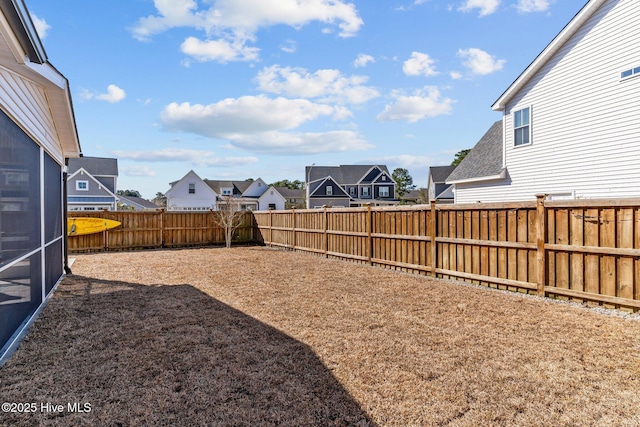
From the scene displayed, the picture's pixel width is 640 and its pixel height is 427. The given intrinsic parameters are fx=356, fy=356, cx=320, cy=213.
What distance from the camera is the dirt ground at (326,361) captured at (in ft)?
8.41

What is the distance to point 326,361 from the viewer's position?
346 cm

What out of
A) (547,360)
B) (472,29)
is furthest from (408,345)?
(472,29)

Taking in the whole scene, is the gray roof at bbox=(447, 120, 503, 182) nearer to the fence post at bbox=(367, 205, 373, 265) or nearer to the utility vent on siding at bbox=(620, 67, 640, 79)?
the utility vent on siding at bbox=(620, 67, 640, 79)

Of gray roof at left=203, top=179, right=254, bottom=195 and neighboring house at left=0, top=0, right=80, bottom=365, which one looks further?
gray roof at left=203, top=179, right=254, bottom=195

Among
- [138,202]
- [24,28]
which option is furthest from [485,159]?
[138,202]

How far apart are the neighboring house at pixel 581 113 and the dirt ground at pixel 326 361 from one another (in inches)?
213

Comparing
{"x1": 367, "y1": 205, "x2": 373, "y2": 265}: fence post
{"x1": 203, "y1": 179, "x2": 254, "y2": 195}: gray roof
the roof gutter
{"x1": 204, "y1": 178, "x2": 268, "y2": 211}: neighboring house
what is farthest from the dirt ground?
{"x1": 203, "y1": 179, "x2": 254, "y2": 195}: gray roof

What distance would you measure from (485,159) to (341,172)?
2923 cm

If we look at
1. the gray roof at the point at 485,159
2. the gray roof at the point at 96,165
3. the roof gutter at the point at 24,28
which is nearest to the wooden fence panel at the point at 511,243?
the gray roof at the point at 485,159

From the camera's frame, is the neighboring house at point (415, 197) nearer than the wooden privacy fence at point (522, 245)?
No

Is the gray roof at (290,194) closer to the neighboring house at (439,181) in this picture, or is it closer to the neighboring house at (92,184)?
the neighboring house at (439,181)

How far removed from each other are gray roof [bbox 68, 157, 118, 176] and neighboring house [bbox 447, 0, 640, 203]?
3393 cm

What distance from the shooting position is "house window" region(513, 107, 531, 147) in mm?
11023

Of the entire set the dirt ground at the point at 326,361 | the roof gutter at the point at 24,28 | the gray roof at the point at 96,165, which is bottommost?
the dirt ground at the point at 326,361
